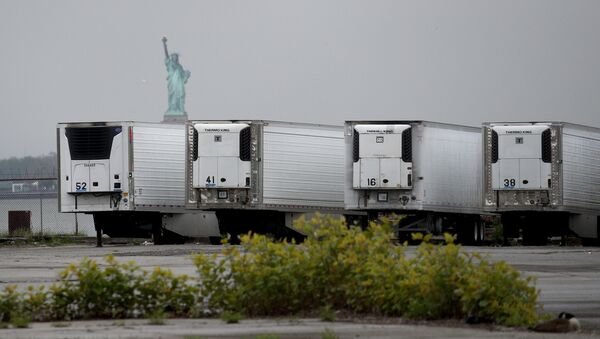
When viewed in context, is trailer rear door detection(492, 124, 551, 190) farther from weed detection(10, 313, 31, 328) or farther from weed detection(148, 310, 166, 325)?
weed detection(10, 313, 31, 328)

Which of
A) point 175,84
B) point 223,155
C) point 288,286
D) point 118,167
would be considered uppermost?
point 175,84

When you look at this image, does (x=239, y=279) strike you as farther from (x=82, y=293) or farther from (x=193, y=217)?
(x=193, y=217)

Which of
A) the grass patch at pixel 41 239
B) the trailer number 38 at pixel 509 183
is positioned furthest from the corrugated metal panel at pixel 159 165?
the trailer number 38 at pixel 509 183

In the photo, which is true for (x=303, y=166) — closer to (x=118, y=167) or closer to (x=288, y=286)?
(x=118, y=167)

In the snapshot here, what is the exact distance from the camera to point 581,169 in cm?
4428

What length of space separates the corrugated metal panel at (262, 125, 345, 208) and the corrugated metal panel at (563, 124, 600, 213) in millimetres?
7246

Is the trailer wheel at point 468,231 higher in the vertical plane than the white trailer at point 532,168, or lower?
lower

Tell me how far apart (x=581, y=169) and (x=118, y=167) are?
14392mm

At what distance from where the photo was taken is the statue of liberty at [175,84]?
111 m

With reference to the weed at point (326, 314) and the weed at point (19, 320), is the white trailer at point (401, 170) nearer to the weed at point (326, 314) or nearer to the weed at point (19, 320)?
the weed at point (326, 314)

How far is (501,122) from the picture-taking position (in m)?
42.5


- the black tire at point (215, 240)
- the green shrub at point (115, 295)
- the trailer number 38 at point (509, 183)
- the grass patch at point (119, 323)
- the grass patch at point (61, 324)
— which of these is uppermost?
the trailer number 38 at point (509, 183)

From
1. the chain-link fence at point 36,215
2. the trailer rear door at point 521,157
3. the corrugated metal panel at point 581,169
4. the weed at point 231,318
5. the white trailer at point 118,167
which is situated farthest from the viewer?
the chain-link fence at point 36,215

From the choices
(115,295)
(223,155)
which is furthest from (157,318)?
(223,155)
